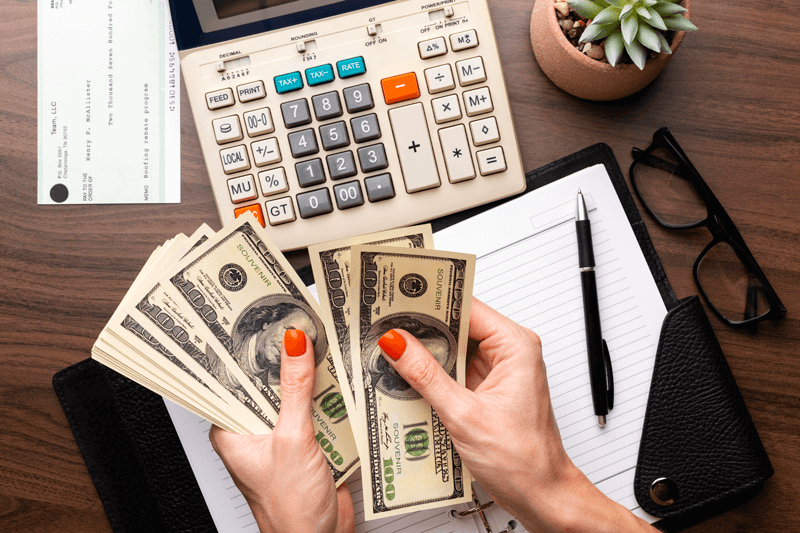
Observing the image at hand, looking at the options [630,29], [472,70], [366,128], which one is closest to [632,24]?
[630,29]

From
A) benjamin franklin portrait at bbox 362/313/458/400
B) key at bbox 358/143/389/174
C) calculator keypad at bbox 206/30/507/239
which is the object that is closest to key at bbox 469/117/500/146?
calculator keypad at bbox 206/30/507/239

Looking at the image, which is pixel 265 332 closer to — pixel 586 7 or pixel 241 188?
pixel 241 188

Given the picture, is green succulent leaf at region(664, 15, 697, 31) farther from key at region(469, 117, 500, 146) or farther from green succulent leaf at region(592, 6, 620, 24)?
key at region(469, 117, 500, 146)

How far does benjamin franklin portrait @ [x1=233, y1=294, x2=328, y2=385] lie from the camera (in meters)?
0.57

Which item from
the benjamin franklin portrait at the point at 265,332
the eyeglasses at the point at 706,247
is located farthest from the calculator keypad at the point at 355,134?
the eyeglasses at the point at 706,247

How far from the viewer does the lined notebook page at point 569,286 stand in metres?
0.64

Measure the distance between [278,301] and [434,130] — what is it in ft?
0.88

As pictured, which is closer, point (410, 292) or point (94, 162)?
point (410, 292)

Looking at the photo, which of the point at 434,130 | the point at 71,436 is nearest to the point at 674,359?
the point at 434,130

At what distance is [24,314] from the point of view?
0.67m

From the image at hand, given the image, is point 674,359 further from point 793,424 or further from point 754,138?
point 754,138

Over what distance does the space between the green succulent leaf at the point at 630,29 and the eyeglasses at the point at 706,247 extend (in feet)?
0.56

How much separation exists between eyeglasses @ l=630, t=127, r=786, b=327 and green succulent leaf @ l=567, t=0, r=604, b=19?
0.19 metres

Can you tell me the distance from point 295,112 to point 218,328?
0.86ft
